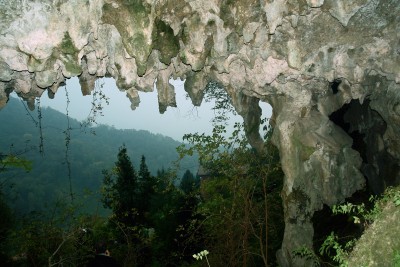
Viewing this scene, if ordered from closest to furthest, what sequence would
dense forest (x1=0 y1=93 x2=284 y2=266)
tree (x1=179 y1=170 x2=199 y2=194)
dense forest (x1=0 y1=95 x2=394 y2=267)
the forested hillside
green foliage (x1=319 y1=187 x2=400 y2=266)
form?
green foliage (x1=319 y1=187 x2=400 y2=266)
dense forest (x1=0 y1=95 x2=394 y2=267)
dense forest (x1=0 y1=93 x2=284 y2=266)
tree (x1=179 y1=170 x2=199 y2=194)
the forested hillside

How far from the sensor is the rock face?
6793 millimetres

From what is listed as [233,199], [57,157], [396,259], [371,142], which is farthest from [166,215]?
[57,157]

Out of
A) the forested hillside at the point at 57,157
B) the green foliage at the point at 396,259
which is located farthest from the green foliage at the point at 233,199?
the forested hillside at the point at 57,157

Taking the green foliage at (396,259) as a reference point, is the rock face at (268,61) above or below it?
above

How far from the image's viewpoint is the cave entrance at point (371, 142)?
35.0ft

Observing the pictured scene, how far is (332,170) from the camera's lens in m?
9.66

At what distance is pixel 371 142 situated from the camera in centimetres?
1142

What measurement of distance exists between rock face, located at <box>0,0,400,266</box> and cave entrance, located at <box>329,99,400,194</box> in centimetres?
5

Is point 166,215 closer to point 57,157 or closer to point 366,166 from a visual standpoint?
point 366,166

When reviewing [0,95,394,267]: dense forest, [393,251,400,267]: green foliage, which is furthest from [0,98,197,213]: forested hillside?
[393,251,400,267]: green foliage

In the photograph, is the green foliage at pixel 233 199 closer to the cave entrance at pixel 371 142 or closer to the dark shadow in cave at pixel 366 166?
the dark shadow in cave at pixel 366 166

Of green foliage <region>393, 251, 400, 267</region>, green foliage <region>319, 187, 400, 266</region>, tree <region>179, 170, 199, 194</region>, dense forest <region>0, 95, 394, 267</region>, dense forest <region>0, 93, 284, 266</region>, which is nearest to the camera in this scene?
green foliage <region>393, 251, 400, 267</region>

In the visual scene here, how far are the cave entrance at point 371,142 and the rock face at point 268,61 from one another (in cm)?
5

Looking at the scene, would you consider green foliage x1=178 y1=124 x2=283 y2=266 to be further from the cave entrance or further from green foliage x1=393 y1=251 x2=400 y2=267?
green foliage x1=393 y1=251 x2=400 y2=267
